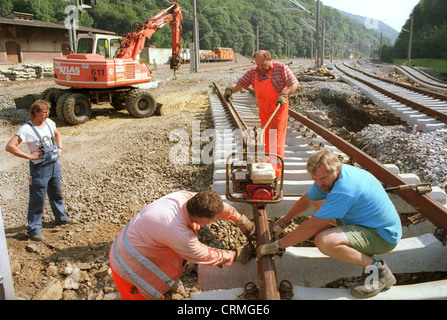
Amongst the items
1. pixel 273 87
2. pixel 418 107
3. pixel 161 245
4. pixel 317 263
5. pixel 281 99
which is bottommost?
pixel 317 263

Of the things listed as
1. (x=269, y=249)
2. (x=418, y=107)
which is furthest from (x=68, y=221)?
(x=418, y=107)

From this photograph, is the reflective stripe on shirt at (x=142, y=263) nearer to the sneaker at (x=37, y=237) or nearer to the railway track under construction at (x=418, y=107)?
the sneaker at (x=37, y=237)

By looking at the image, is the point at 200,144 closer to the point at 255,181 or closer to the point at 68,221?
the point at 68,221

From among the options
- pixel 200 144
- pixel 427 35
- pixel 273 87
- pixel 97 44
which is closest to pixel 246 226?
pixel 273 87

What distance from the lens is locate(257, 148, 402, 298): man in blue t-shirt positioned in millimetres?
2766

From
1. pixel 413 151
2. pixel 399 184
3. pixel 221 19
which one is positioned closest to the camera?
pixel 399 184

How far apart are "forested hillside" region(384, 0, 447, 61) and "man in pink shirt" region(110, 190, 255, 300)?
57.1 metres
